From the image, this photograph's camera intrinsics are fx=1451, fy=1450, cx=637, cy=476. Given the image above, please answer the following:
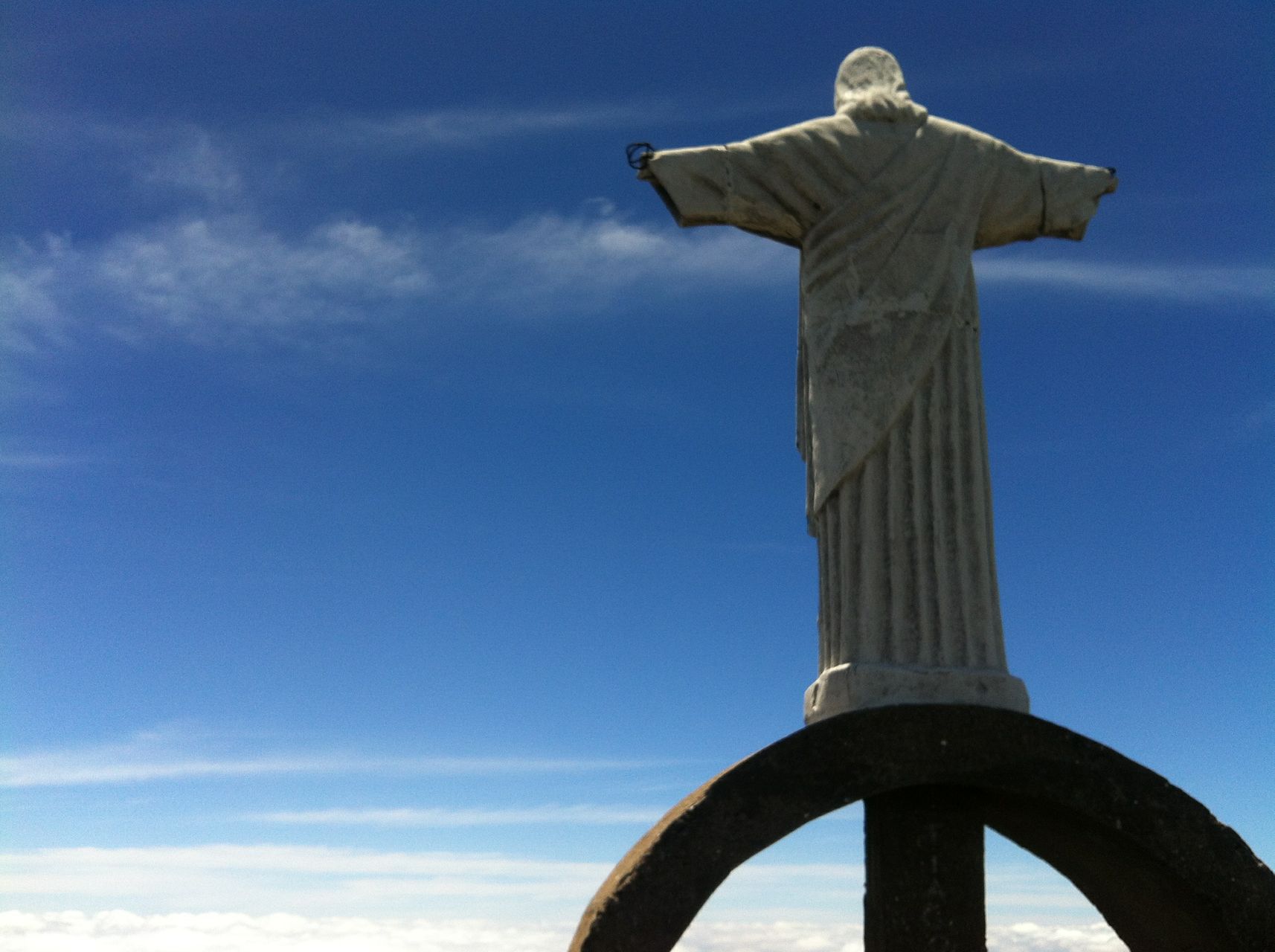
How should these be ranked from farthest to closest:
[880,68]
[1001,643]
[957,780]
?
1. [880,68]
2. [1001,643]
3. [957,780]

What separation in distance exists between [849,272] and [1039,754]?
2966 millimetres

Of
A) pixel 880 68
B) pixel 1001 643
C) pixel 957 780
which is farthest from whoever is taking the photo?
pixel 880 68

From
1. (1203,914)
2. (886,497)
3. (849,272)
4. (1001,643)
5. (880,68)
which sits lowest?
(1203,914)

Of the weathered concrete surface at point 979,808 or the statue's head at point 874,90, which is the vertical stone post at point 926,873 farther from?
the statue's head at point 874,90

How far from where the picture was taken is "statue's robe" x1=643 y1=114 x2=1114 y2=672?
820 centimetres

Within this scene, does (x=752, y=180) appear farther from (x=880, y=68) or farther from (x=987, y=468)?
(x=987, y=468)

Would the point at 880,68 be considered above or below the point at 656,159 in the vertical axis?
above

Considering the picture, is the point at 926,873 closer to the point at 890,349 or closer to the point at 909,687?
the point at 909,687

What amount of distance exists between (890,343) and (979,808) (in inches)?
106

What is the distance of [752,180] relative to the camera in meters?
8.67

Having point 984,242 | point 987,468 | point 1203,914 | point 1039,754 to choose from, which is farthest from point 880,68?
point 1203,914

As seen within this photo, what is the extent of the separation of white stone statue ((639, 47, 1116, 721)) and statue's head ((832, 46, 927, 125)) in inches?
0.4

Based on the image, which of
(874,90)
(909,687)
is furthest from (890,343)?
(909,687)

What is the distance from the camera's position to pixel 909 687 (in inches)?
311
